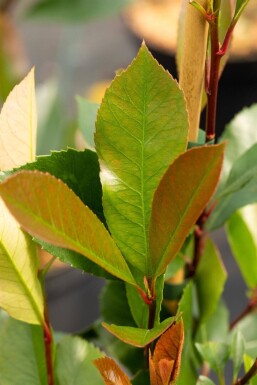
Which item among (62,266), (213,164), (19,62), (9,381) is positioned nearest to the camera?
(213,164)

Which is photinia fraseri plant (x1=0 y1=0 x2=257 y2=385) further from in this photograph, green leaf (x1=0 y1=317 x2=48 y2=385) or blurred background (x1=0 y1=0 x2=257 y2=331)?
blurred background (x1=0 y1=0 x2=257 y2=331)

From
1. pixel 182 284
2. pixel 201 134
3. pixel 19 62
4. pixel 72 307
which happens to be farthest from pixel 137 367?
pixel 72 307

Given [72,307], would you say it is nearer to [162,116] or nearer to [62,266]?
[62,266]

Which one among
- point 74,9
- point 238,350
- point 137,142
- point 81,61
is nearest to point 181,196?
point 137,142

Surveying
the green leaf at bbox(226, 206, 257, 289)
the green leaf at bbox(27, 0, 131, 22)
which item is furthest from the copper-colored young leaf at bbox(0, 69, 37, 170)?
the green leaf at bbox(27, 0, 131, 22)

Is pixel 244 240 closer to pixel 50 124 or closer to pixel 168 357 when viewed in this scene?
pixel 168 357

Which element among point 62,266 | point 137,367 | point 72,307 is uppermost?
point 137,367

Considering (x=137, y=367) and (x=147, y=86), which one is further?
(x=137, y=367)

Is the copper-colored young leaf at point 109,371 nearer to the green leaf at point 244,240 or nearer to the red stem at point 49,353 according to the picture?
the red stem at point 49,353
